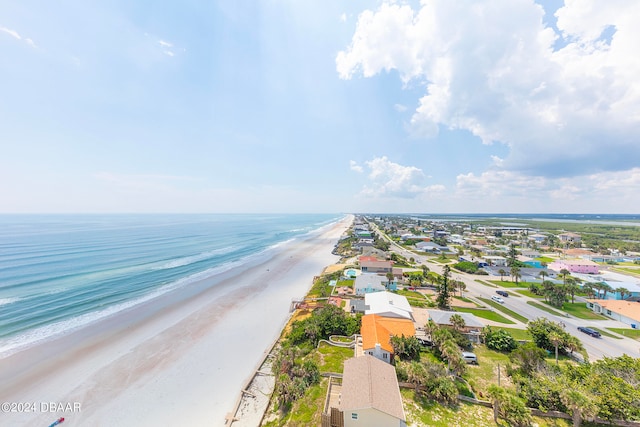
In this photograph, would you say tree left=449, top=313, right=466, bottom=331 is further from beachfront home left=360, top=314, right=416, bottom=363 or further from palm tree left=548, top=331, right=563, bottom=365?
palm tree left=548, top=331, right=563, bottom=365

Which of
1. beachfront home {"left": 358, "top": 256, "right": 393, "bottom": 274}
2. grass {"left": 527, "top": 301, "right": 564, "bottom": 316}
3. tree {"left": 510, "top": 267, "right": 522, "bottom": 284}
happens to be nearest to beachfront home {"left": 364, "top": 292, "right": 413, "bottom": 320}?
beachfront home {"left": 358, "top": 256, "right": 393, "bottom": 274}

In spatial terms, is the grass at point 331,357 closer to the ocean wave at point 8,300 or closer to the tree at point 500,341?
the tree at point 500,341

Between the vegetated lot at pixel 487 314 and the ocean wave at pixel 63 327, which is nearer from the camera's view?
the ocean wave at pixel 63 327

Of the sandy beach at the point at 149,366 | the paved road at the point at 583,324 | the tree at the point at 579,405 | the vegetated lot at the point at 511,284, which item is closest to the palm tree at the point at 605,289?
the vegetated lot at the point at 511,284

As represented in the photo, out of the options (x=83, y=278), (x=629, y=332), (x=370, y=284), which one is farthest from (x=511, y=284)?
(x=83, y=278)

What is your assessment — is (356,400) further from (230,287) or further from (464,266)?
(464,266)

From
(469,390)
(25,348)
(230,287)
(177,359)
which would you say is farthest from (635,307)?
(25,348)
